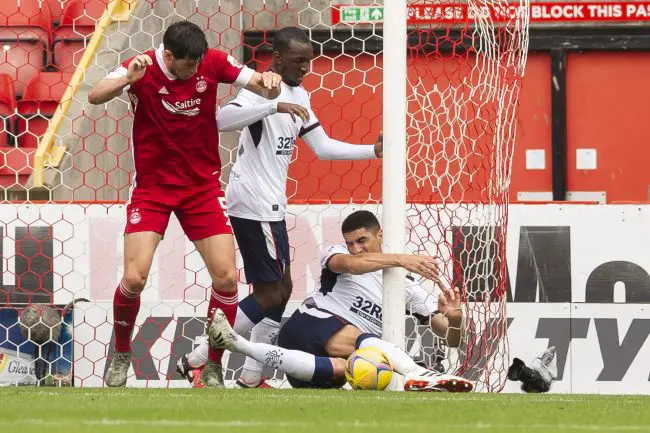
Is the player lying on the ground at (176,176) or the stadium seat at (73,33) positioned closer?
the player lying on the ground at (176,176)

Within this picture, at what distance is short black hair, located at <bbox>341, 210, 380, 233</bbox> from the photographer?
715cm

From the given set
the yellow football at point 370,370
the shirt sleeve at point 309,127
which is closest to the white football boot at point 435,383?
the yellow football at point 370,370

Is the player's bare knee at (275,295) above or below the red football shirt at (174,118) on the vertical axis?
below

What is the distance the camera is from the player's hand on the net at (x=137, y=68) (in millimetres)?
6242

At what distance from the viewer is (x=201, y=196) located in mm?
6605

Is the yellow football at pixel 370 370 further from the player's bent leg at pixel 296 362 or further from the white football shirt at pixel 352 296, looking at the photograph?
the white football shirt at pixel 352 296

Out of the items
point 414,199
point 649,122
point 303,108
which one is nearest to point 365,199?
point 414,199

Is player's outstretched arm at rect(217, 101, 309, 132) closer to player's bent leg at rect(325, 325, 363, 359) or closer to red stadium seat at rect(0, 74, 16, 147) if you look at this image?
player's bent leg at rect(325, 325, 363, 359)

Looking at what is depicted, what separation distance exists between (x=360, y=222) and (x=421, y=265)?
641 mm

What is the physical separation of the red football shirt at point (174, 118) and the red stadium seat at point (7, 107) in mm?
3606

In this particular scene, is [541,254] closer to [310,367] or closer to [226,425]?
[310,367]

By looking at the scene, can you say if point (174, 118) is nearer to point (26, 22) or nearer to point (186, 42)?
point (186, 42)

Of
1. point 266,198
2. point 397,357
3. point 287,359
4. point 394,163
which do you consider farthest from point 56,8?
point 397,357

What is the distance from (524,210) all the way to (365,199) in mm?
961
